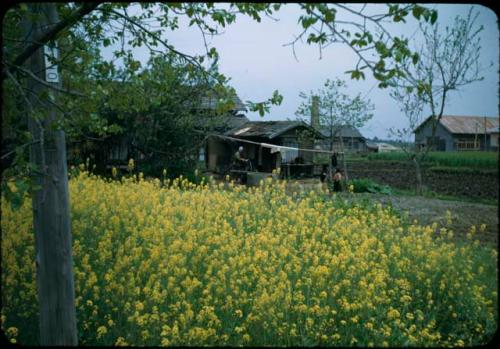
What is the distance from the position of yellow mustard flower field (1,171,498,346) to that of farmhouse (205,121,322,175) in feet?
5.35

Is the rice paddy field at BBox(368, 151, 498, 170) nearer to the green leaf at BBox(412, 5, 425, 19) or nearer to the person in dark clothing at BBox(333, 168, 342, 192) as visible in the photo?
the person in dark clothing at BBox(333, 168, 342, 192)

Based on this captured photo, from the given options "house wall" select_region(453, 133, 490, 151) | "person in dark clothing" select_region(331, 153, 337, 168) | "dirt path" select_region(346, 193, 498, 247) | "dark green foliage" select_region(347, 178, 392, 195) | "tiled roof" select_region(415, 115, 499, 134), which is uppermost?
"tiled roof" select_region(415, 115, 499, 134)

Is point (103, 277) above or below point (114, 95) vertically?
below

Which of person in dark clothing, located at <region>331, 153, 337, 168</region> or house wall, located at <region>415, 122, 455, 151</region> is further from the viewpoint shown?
person in dark clothing, located at <region>331, 153, 337, 168</region>

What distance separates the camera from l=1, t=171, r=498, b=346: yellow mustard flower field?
3363 mm

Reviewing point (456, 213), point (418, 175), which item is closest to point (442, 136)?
point (456, 213)

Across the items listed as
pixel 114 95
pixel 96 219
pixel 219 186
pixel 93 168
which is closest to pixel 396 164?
pixel 219 186

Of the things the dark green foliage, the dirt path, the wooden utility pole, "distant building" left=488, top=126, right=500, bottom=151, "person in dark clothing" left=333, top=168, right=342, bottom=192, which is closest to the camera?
the wooden utility pole

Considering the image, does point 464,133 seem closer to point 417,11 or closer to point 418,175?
point 417,11

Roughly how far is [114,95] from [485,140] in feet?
9.94

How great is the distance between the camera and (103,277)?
13.2 feet

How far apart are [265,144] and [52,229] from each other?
4420 mm

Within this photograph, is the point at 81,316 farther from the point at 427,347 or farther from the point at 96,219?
the point at 427,347

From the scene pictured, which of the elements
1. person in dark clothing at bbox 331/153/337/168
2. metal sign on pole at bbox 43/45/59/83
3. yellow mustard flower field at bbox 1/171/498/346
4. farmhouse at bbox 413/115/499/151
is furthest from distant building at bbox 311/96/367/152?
metal sign on pole at bbox 43/45/59/83
